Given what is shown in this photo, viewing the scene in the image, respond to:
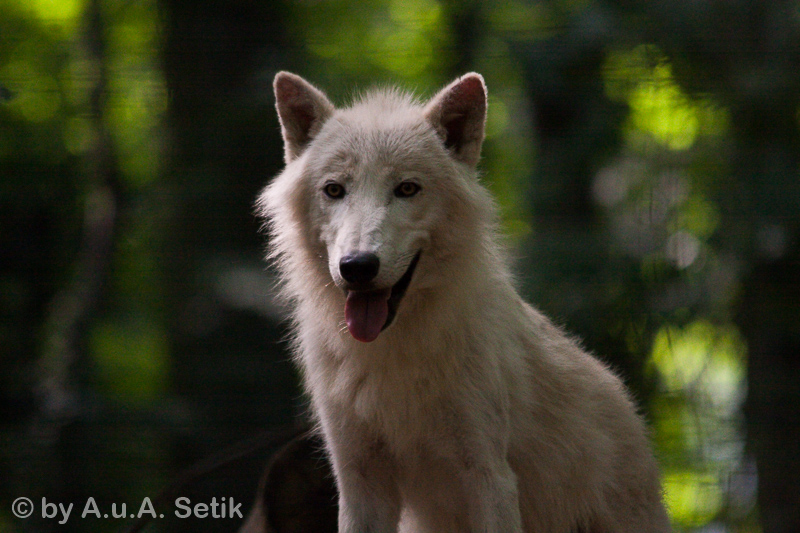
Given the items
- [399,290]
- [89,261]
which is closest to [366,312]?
[399,290]

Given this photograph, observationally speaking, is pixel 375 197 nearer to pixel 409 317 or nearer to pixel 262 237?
pixel 409 317

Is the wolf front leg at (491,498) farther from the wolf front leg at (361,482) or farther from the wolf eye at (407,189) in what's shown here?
the wolf eye at (407,189)

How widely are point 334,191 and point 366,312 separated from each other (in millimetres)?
528

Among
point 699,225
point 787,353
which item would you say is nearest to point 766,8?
point 699,225

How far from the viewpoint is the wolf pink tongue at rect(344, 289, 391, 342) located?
3119 mm

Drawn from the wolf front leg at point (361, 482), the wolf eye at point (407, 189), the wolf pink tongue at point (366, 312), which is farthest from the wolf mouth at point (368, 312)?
the wolf front leg at point (361, 482)

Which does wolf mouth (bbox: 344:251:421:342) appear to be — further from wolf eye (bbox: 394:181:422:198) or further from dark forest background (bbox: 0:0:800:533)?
dark forest background (bbox: 0:0:800:533)

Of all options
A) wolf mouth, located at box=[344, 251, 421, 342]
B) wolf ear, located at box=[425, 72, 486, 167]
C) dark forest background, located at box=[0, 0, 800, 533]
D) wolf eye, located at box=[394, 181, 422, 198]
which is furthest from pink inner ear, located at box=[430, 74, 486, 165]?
dark forest background, located at box=[0, 0, 800, 533]

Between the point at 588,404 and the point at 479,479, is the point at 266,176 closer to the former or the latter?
the point at 588,404

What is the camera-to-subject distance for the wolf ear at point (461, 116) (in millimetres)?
3521

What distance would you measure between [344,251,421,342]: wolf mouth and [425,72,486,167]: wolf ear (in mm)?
760

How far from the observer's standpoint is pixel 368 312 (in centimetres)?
315

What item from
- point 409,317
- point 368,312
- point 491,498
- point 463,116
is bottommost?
point 491,498

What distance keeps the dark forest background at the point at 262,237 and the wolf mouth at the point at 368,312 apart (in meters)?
2.69
